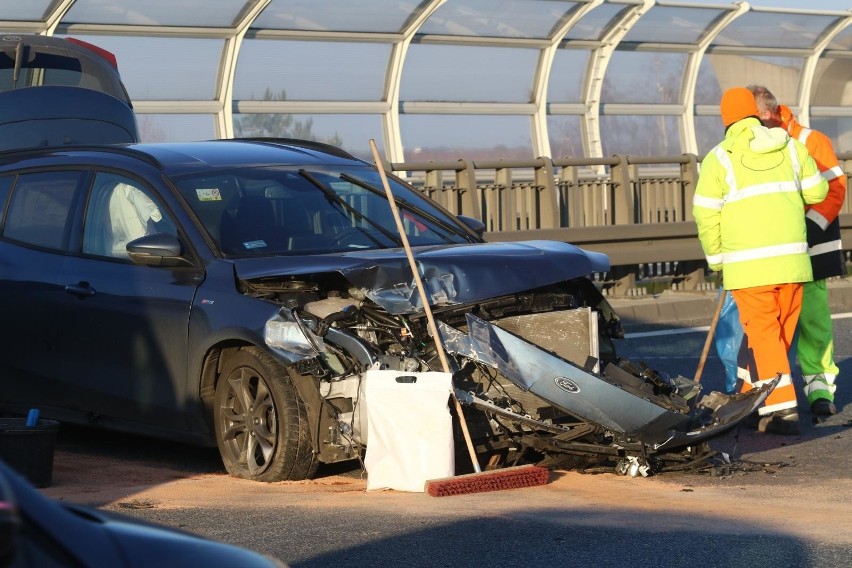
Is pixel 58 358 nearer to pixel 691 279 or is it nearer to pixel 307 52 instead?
pixel 307 52

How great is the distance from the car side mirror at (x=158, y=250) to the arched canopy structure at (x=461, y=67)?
6852 millimetres

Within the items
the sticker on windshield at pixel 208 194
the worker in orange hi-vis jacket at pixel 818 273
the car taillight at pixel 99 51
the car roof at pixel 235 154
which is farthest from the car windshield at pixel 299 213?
the car taillight at pixel 99 51

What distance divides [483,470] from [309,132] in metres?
8.87

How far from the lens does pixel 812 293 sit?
9.53 meters

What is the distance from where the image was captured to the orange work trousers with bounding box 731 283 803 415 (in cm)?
866

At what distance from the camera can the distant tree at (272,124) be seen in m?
→ 14.9

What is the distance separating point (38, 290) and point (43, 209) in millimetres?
516

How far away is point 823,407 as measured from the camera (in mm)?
9336

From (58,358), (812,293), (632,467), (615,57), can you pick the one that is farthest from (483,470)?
(615,57)

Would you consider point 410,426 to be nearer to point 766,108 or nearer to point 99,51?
point 766,108

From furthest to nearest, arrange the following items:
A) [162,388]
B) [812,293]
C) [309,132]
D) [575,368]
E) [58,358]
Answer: [309,132] < [812,293] < [58,358] < [162,388] < [575,368]

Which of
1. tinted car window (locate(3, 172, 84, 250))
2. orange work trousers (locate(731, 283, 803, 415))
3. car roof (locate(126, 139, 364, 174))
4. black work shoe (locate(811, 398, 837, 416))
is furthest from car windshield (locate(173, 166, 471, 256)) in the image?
black work shoe (locate(811, 398, 837, 416))

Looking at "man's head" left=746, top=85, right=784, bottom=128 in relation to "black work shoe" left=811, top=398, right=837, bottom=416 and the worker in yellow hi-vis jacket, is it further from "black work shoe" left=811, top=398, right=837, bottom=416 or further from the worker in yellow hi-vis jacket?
"black work shoe" left=811, top=398, right=837, bottom=416

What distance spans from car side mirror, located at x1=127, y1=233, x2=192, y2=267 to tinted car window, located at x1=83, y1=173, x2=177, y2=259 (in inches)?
10.8
